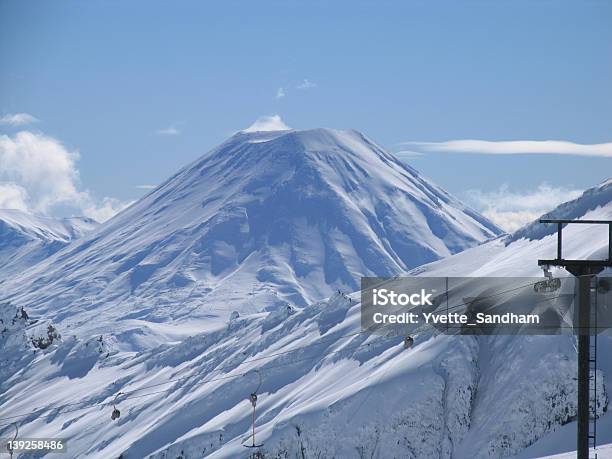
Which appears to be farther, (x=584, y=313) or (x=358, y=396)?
(x=358, y=396)

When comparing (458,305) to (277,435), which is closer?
(277,435)

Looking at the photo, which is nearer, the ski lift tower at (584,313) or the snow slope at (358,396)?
the ski lift tower at (584,313)

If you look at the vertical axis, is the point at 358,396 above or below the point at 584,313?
below

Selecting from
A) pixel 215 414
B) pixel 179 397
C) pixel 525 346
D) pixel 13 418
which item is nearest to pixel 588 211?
pixel 525 346

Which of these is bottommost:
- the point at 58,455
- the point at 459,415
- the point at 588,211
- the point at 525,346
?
the point at 58,455

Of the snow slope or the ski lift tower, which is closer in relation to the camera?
the ski lift tower

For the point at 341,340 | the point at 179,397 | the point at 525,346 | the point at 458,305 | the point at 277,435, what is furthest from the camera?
the point at 179,397

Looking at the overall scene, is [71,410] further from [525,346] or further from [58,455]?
[525,346]

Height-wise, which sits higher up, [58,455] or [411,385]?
[411,385]
